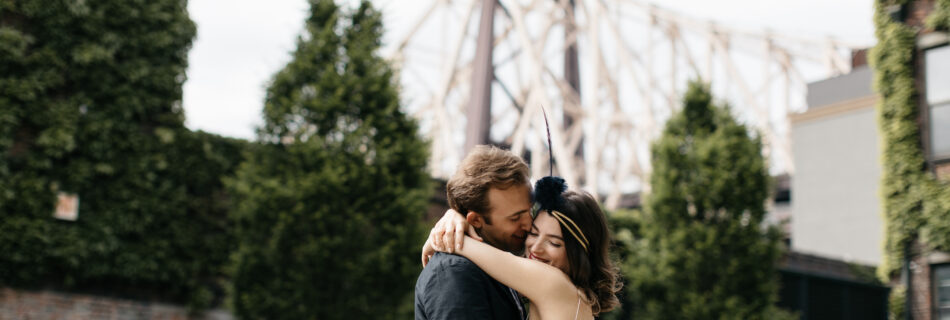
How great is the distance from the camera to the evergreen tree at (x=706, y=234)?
→ 13.5 meters

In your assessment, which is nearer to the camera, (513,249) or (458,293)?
(458,293)

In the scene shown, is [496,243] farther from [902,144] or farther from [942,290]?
[942,290]

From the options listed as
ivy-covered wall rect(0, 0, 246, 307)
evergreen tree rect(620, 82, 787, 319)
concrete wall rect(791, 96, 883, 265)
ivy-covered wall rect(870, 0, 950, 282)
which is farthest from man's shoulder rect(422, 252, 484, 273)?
concrete wall rect(791, 96, 883, 265)

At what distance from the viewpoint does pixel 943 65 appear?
13.4m

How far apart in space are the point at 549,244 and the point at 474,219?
0.26 m

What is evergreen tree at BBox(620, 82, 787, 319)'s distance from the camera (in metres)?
13.5

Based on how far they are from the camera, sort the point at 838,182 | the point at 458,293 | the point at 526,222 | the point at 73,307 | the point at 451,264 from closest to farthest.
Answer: the point at 458,293 → the point at 451,264 → the point at 526,222 → the point at 73,307 → the point at 838,182

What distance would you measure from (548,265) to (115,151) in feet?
34.2

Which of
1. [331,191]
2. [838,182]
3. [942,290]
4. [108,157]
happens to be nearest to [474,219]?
[331,191]

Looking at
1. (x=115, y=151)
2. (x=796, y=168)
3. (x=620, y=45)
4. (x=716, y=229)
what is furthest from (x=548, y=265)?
(x=620, y=45)

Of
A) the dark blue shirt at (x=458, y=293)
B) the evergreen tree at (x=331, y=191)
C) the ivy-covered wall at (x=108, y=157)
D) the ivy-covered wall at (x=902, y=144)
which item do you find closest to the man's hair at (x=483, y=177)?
the dark blue shirt at (x=458, y=293)

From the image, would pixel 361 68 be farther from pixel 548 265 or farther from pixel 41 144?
pixel 548 265

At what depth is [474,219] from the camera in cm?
308

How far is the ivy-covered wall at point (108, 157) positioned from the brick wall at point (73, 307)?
141mm
